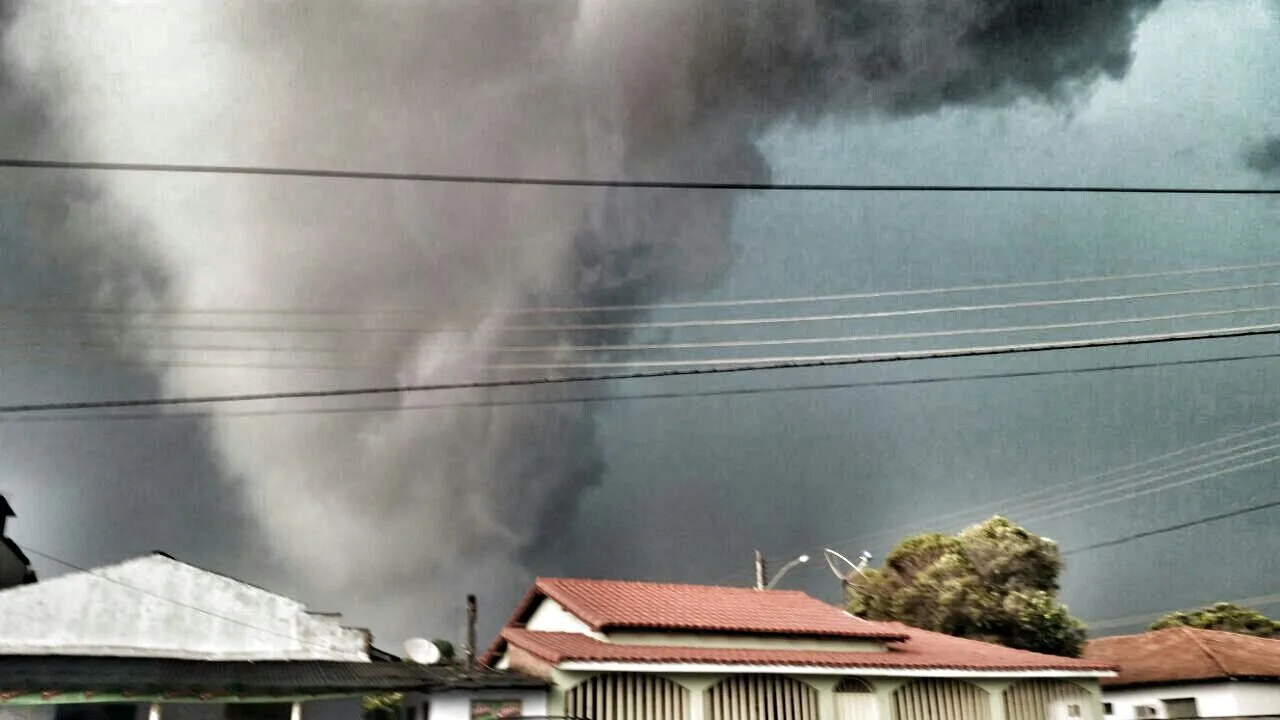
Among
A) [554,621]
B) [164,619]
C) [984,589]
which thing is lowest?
[164,619]

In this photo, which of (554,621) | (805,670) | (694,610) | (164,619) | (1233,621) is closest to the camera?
(805,670)

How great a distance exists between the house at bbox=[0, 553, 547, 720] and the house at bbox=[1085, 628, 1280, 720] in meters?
24.7

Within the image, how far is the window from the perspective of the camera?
34062mm

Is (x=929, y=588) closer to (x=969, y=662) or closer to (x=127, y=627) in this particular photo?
(x=969, y=662)

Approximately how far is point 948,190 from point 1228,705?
26.1 meters

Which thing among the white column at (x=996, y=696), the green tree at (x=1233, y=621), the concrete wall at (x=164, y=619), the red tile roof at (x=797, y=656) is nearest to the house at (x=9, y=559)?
the concrete wall at (x=164, y=619)

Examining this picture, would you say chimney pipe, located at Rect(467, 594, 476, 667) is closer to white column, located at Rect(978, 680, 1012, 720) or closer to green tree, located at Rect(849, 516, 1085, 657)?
white column, located at Rect(978, 680, 1012, 720)

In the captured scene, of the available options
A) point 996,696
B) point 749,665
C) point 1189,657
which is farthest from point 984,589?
point 749,665

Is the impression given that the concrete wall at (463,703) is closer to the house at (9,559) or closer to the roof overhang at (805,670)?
the roof overhang at (805,670)

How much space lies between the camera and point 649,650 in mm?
24922

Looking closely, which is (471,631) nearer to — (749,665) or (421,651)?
(421,651)

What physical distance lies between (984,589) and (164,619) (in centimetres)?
3628

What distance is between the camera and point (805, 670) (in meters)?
25.5

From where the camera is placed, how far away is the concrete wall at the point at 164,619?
25797 mm
